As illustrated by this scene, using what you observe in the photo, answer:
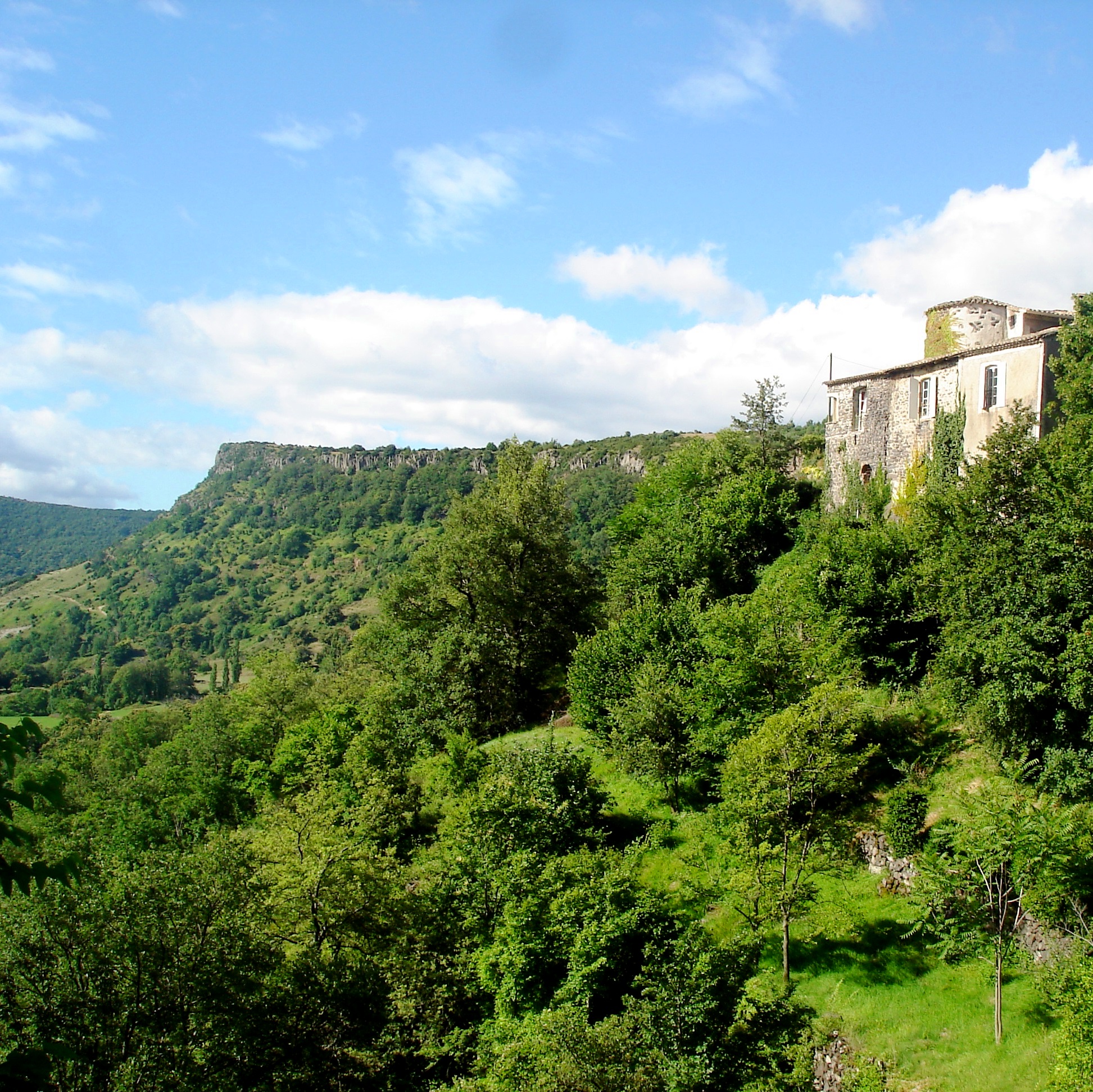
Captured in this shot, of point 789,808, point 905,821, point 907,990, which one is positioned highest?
point 789,808

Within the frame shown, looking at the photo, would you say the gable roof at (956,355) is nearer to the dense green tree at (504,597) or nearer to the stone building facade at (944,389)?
the stone building facade at (944,389)

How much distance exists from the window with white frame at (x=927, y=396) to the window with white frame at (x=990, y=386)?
2.89m

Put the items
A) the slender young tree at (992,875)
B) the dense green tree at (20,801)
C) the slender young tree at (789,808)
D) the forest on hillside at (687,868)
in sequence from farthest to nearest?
1. the slender young tree at (789,808)
2. the slender young tree at (992,875)
3. the forest on hillside at (687,868)
4. the dense green tree at (20,801)

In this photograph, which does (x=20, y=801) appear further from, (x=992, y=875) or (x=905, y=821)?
(x=905, y=821)

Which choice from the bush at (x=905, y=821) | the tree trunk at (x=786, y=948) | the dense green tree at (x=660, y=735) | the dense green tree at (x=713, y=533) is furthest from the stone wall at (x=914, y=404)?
the tree trunk at (x=786, y=948)

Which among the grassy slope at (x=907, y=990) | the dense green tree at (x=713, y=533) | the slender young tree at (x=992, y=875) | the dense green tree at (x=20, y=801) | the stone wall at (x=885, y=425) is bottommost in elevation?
the grassy slope at (x=907, y=990)

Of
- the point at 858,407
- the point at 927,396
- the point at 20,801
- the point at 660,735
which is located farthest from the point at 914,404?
the point at 20,801

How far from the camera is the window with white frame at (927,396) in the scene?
31.3 meters

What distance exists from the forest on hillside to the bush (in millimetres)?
66

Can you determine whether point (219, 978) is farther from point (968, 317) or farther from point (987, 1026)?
point (968, 317)

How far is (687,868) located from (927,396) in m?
21.5

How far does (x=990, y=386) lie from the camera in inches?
1109

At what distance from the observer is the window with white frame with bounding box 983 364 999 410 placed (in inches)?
1098

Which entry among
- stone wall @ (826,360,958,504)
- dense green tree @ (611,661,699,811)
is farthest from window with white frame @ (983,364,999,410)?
dense green tree @ (611,661,699,811)
